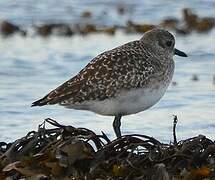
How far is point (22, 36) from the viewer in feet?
35.0

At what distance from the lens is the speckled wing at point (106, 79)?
228 inches

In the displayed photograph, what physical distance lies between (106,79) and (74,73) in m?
2.98

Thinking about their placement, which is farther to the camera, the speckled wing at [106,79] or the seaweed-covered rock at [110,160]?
the speckled wing at [106,79]

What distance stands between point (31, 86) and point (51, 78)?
348mm

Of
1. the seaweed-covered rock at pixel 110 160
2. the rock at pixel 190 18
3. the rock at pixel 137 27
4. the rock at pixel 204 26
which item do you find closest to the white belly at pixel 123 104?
the seaweed-covered rock at pixel 110 160

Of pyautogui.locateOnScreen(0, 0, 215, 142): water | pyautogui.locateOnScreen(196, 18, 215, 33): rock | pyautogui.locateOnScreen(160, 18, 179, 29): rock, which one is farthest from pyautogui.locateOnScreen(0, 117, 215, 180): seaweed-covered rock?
pyautogui.locateOnScreen(160, 18, 179, 29): rock

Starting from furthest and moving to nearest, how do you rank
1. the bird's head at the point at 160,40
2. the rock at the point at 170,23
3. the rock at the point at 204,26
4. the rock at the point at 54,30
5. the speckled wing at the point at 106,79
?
the rock at the point at 170,23
the rock at the point at 204,26
the rock at the point at 54,30
the bird's head at the point at 160,40
the speckled wing at the point at 106,79

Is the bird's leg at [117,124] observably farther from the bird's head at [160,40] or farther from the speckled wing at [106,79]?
the bird's head at [160,40]

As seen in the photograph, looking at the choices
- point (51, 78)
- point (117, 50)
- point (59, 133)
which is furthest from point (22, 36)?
point (59, 133)

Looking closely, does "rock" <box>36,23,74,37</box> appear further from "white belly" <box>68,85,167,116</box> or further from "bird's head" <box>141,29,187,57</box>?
"white belly" <box>68,85,167,116</box>

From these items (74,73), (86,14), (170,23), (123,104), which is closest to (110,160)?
(123,104)

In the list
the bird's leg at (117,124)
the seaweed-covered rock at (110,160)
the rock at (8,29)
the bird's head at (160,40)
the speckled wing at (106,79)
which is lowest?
the seaweed-covered rock at (110,160)

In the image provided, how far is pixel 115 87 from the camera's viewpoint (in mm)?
5836

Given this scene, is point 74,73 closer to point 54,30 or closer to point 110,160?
point 54,30
